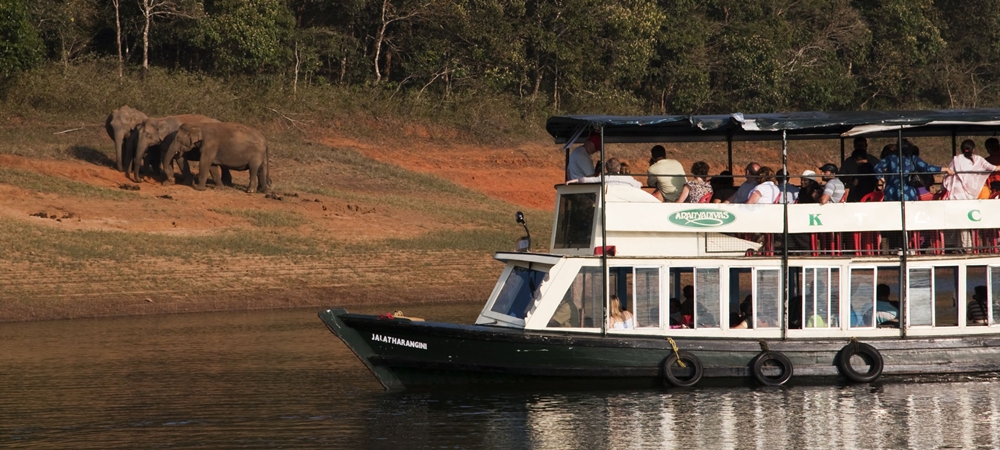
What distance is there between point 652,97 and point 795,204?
1474 inches

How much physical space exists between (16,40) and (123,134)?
5.01m

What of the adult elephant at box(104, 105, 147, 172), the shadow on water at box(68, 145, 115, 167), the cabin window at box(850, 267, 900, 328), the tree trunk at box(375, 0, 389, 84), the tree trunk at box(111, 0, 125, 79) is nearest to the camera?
the cabin window at box(850, 267, 900, 328)

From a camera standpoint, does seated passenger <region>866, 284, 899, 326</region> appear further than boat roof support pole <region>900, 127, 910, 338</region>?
Yes

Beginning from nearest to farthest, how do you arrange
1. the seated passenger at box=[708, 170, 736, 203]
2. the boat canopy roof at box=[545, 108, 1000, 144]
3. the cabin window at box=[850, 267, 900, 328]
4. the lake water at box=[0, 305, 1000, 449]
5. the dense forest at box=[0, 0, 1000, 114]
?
the lake water at box=[0, 305, 1000, 449]
the boat canopy roof at box=[545, 108, 1000, 144]
the cabin window at box=[850, 267, 900, 328]
the seated passenger at box=[708, 170, 736, 203]
the dense forest at box=[0, 0, 1000, 114]

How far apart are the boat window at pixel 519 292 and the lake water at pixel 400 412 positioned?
1.23m

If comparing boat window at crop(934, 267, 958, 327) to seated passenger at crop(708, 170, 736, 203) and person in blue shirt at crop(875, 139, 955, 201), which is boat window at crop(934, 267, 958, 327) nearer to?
person in blue shirt at crop(875, 139, 955, 201)

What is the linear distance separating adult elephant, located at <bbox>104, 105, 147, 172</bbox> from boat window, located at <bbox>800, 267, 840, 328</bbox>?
23.6 m

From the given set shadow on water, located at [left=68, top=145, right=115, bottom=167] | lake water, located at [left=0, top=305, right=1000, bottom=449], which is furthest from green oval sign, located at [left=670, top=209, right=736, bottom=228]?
shadow on water, located at [left=68, top=145, right=115, bottom=167]

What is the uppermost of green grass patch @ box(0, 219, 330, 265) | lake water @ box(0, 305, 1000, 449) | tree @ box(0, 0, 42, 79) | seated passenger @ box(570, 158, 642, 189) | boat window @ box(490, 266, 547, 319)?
tree @ box(0, 0, 42, 79)

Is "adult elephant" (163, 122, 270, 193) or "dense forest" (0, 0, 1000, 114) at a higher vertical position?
"dense forest" (0, 0, 1000, 114)

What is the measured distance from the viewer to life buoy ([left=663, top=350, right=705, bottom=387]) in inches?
736

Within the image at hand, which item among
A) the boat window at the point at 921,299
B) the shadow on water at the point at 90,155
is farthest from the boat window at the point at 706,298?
the shadow on water at the point at 90,155

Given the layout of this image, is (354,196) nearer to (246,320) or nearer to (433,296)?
(433,296)

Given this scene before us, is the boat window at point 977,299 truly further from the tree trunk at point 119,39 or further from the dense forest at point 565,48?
the tree trunk at point 119,39
